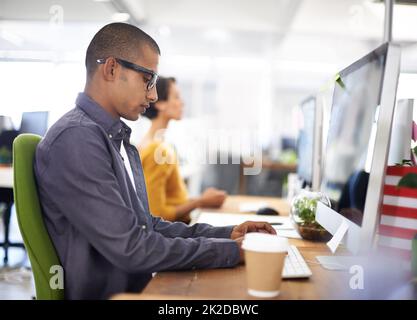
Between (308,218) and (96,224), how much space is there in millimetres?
697

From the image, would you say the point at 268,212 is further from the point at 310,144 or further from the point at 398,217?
the point at 398,217

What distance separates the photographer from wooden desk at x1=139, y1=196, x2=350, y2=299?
0.80m

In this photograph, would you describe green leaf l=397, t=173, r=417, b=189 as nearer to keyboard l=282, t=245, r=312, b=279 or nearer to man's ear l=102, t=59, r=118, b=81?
keyboard l=282, t=245, r=312, b=279

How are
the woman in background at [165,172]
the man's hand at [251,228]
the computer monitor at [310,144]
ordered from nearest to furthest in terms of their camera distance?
the man's hand at [251,228] → the computer monitor at [310,144] → the woman in background at [165,172]

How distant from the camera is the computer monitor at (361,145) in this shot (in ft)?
2.66

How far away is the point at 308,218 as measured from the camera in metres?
1.35

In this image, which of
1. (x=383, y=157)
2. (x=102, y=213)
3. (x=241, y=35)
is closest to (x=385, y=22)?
(x=383, y=157)

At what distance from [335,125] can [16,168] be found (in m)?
0.78

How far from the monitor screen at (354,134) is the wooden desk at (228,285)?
0.13 m

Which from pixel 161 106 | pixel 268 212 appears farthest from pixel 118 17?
pixel 161 106

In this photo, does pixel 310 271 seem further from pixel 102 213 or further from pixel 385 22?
pixel 385 22

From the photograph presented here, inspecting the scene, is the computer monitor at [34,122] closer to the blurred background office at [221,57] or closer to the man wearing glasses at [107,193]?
the blurred background office at [221,57]

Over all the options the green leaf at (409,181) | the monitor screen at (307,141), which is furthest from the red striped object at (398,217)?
the monitor screen at (307,141)
